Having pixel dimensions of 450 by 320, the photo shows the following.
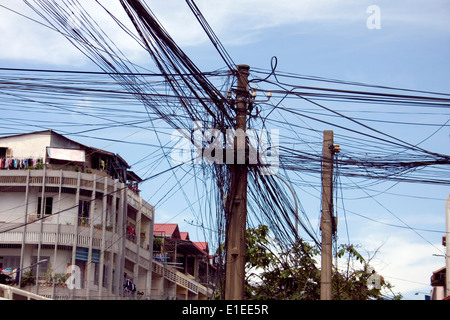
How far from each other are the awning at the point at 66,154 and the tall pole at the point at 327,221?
24.7 m

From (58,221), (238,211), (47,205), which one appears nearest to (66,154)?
(47,205)

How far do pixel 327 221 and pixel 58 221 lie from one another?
24.6 meters

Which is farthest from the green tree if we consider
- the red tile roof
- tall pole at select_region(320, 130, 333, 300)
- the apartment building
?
the red tile roof

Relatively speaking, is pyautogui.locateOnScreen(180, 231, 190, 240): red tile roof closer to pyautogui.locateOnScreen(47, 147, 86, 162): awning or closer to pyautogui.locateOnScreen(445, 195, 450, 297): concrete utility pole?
pyautogui.locateOnScreen(47, 147, 86, 162): awning

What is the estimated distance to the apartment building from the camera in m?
36.5

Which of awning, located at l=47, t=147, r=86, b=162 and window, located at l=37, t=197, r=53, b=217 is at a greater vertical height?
awning, located at l=47, t=147, r=86, b=162

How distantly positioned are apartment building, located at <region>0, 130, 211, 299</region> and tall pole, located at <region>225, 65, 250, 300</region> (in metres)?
23.3

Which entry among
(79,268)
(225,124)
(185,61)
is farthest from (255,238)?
(79,268)

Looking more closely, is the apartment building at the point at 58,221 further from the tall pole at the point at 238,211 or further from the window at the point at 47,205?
Answer: the tall pole at the point at 238,211

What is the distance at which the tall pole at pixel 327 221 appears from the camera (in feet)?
48.4

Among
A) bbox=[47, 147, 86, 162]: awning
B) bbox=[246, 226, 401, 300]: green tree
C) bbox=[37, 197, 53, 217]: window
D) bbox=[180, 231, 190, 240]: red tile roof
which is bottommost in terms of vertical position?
bbox=[246, 226, 401, 300]: green tree

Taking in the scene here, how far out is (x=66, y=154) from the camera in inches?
1503

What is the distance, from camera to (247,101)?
41.0 ft

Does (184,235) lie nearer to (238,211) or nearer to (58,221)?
(58,221)
